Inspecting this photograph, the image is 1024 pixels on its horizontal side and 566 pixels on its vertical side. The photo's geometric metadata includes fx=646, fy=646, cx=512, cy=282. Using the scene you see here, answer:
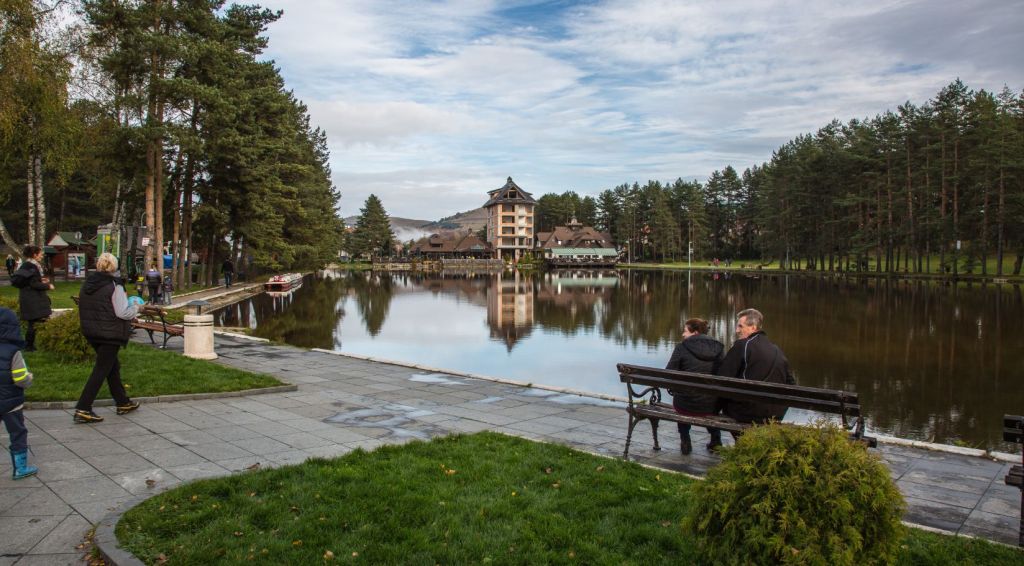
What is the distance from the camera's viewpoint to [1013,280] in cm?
4684

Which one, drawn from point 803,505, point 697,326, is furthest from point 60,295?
point 803,505

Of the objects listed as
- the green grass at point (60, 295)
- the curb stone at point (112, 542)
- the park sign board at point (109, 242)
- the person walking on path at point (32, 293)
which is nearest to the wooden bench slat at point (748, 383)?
the curb stone at point (112, 542)

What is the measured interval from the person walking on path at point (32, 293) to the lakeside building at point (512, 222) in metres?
105

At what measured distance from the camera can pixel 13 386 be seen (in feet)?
16.7

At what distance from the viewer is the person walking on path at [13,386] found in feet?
16.6

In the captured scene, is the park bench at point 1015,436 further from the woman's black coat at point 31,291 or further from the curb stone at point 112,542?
the woman's black coat at point 31,291

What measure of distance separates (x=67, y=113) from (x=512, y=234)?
95.5 m

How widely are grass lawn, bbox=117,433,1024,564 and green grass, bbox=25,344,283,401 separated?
13.7 ft

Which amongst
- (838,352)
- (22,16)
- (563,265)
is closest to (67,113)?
(22,16)

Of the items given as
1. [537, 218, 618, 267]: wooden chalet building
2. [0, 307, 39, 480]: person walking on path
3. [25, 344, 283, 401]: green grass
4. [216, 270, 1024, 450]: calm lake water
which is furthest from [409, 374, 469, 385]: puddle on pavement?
[537, 218, 618, 267]: wooden chalet building

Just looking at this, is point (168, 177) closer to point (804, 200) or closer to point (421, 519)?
point (421, 519)

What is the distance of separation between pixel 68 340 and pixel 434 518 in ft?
27.5

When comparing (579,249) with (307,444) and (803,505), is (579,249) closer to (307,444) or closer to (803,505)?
(307,444)

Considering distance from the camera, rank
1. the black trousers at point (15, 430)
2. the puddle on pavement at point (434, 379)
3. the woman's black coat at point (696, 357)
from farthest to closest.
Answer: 1. the puddle on pavement at point (434, 379)
2. the woman's black coat at point (696, 357)
3. the black trousers at point (15, 430)
